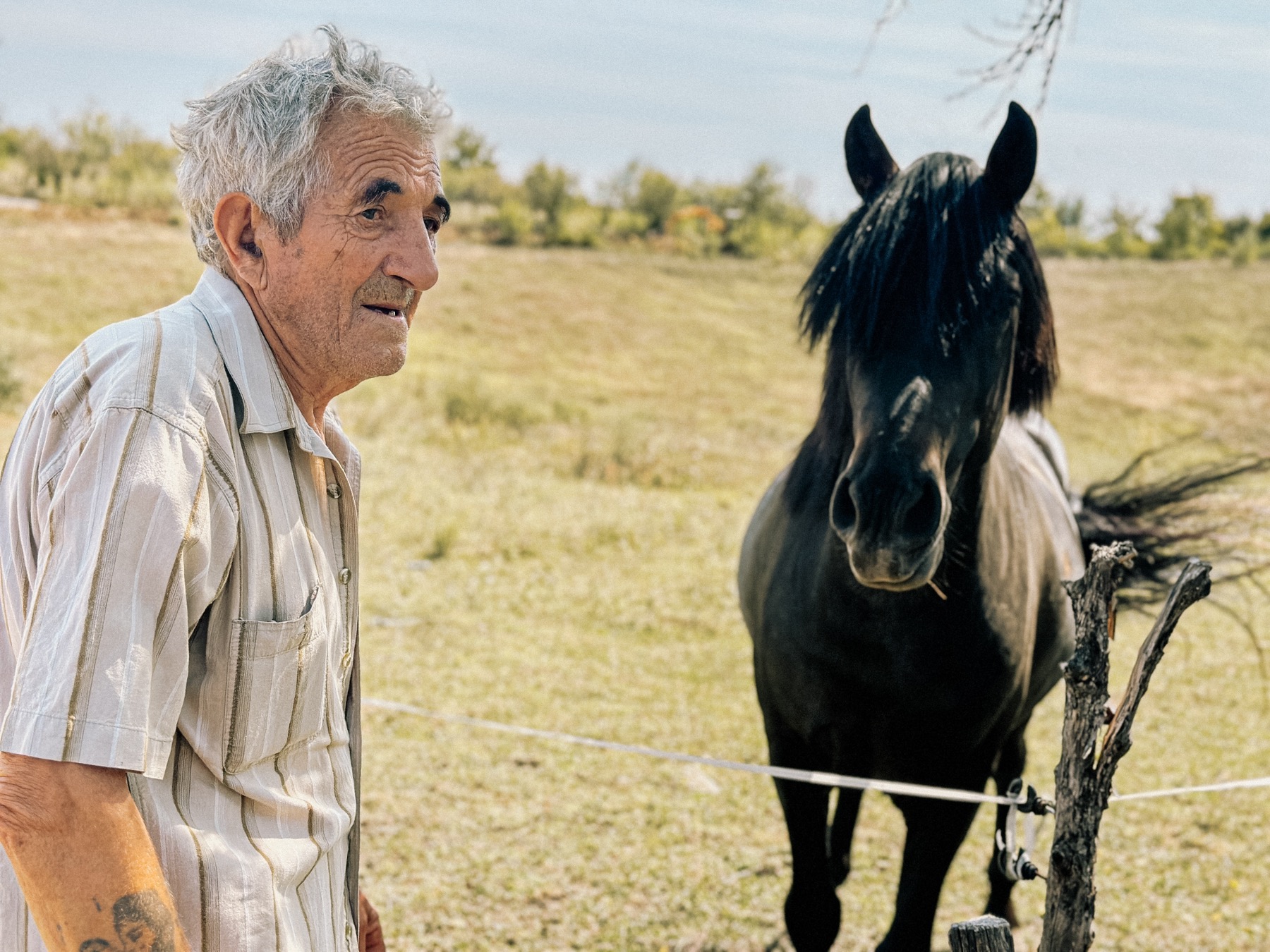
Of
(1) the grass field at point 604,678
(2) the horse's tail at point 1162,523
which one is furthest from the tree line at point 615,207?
(2) the horse's tail at point 1162,523

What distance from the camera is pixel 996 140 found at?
2.32 metres

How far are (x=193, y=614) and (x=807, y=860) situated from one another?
2.20m

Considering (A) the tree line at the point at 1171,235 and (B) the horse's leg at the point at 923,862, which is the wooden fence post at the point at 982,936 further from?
(A) the tree line at the point at 1171,235

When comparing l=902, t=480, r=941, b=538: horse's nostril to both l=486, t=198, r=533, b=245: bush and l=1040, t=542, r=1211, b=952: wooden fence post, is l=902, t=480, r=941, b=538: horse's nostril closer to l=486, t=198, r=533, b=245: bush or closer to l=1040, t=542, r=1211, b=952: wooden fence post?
l=1040, t=542, r=1211, b=952: wooden fence post

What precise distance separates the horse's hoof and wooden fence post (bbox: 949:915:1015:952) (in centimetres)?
130

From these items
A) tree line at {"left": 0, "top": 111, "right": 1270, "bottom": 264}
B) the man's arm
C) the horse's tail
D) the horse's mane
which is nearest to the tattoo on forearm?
the man's arm

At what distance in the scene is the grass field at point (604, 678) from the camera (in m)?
3.97

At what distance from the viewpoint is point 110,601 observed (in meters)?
1.03

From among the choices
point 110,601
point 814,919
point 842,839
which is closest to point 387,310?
point 110,601

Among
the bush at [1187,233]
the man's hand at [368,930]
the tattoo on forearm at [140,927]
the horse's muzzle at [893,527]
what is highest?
the bush at [1187,233]

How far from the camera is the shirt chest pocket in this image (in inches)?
47.1

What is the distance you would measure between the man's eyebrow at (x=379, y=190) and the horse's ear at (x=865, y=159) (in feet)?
5.13

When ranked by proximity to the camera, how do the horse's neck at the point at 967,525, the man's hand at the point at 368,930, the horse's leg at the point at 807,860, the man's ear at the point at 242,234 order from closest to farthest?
1. the man's ear at the point at 242,234
2. the man's hand at the point at 368,930
3. the horse's neck at the point at 967,525
4. the horse's leg at the point at 807,860

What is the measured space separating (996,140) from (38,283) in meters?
17.9
